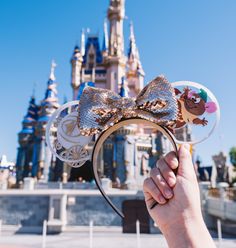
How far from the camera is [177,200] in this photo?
4.77 feet

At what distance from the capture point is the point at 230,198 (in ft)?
45.7

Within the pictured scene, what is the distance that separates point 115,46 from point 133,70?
19.5 ft

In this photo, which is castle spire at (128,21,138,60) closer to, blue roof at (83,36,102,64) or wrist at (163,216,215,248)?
blue roof at (83,36,102,64)

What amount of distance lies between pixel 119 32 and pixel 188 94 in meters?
37.0

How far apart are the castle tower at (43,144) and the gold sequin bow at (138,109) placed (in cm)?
2598

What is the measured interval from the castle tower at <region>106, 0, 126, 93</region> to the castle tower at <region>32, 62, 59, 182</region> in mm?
8214

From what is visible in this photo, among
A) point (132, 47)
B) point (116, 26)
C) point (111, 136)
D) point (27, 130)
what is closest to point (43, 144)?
point (27, 130)

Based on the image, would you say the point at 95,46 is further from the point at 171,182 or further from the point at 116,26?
the point at 171,182

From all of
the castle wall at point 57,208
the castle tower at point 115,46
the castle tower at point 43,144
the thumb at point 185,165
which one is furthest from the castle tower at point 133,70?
the thumb at point 185,165

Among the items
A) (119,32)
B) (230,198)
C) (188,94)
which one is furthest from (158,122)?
(119,32)

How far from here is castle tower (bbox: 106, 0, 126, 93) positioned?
1383 inches

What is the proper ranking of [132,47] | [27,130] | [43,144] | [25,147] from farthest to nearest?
[132,47] < [27,130] < [25,147] < [43,144]

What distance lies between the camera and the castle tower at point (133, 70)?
38188 mm

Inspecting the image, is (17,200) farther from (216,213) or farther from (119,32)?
(119,32)
